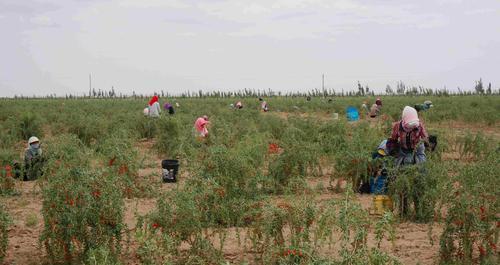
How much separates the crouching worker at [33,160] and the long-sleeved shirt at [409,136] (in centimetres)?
630

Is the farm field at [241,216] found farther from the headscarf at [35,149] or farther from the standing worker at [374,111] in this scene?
the standing worker at [374,111]

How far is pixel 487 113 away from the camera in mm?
23375

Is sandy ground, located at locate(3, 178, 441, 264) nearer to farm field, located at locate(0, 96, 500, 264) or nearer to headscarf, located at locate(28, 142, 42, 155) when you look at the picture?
farm field, located at locate(0, 96, 500, 264)

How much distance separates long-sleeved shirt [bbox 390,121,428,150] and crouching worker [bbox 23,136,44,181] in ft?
20.7

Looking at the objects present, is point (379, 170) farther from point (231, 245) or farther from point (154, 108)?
point (154, 108)

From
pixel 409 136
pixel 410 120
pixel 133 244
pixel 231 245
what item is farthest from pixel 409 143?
pixel 133 244

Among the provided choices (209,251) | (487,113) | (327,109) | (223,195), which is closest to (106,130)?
(223,195)

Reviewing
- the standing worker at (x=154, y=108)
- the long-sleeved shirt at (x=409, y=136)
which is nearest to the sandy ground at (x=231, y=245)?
the long-sleeved shirt at (x=409, y=136)

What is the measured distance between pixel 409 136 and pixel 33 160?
21.9ft

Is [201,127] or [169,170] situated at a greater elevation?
[201,127]

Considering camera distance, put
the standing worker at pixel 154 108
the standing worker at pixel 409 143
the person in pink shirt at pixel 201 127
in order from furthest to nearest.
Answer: the standing worker at pixel 154 108
the person in pink shirt at pixel 201 127
the standing worker at pixel 409 143

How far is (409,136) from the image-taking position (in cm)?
808

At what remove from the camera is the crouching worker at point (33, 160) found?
35.9ft

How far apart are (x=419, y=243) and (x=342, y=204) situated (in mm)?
1876
